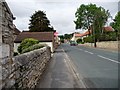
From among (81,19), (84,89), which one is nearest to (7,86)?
(84,89)

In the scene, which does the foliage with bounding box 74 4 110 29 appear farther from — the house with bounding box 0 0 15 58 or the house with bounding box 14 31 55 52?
the house with bounding box 0 0 15 58

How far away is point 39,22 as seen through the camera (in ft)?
217

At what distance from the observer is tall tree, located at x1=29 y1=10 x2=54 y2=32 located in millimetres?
65500

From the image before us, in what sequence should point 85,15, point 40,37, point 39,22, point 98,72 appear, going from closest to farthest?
point 98,72, point 40,37, point 39,22, point 85,15

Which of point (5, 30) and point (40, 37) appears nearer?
point (5, 30)

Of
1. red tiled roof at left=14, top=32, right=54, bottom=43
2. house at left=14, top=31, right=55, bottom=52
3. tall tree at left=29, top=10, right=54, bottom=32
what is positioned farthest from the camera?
tall tree at left=29, top=10, right=54, bottom=32

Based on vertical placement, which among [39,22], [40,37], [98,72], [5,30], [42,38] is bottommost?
[98,72]

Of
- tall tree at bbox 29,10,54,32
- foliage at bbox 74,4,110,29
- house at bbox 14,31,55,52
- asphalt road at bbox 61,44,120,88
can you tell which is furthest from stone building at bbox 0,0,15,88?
foliage at bbox 74,4,110,29

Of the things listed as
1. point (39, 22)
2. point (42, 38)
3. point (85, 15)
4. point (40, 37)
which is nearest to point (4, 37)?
point (42, 38)

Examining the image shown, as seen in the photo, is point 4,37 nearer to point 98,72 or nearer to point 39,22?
point 98,72

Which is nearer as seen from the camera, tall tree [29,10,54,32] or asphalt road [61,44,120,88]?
asphalt road [61,44,120,88]

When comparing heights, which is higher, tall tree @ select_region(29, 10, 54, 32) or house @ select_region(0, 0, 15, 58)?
tall tree @ select_region(29, 10, 54, 32)

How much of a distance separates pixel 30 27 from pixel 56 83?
60.5m

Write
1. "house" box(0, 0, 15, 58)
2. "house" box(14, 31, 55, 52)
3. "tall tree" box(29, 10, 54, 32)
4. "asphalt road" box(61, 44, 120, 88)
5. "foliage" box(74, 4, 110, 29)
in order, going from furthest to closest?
"foliage" box(74, 4, 110, 29), "tall tree" box(29, 10, 54, 32), "house" box(14, 31, 55, 52), "asphalt road" box(61, 44, 120, 88), "house" box(0, 0, 15, 58)
